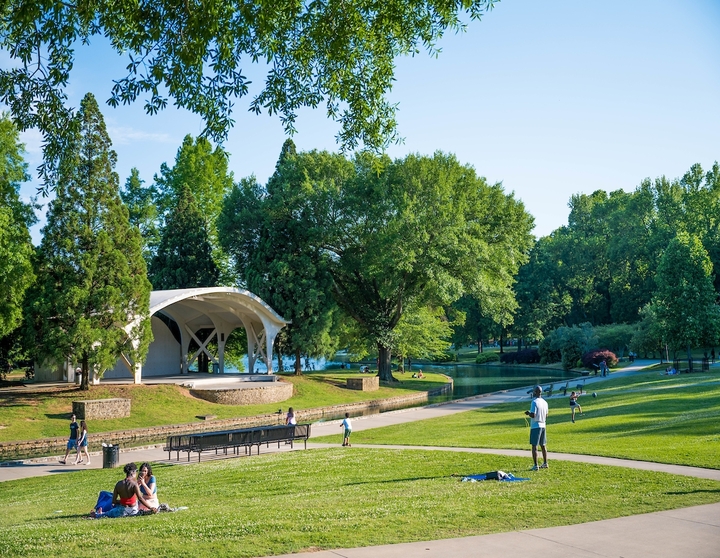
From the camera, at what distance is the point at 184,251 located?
185ft

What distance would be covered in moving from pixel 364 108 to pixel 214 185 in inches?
2092

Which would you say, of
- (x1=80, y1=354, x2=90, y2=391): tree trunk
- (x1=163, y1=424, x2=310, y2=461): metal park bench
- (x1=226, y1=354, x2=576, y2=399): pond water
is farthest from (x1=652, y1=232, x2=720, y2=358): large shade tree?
(x1=80, y1=354, x2=90, y2=391): tree trunk

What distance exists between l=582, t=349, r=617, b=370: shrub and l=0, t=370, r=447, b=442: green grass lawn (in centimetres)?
2534

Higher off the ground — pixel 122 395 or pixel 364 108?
pixel 364 108

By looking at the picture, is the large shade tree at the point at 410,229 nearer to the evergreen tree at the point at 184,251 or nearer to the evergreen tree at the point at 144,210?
the evergreen tree at the point at 184,251

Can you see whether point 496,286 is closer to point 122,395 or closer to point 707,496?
point 122,395

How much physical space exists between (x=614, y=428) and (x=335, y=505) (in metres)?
13.4

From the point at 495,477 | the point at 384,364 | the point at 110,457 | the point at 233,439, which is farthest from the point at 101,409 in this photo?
the point at 384,364

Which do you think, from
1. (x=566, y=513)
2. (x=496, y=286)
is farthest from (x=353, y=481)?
(x=496, y=286)

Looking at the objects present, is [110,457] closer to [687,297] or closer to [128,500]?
[128,500]

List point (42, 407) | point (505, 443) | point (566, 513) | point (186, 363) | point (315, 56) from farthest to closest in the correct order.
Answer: point (186, 363) → point (42, 407) → point (505, 443) → point (315, 56) → point (566, 513)

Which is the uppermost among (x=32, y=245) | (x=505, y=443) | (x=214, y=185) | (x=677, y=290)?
(x=214, y=185)

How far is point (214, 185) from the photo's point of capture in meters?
63.3

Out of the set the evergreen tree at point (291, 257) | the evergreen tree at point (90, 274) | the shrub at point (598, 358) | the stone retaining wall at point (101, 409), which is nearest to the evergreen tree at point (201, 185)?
the evergreen tree at point (291, 257)
